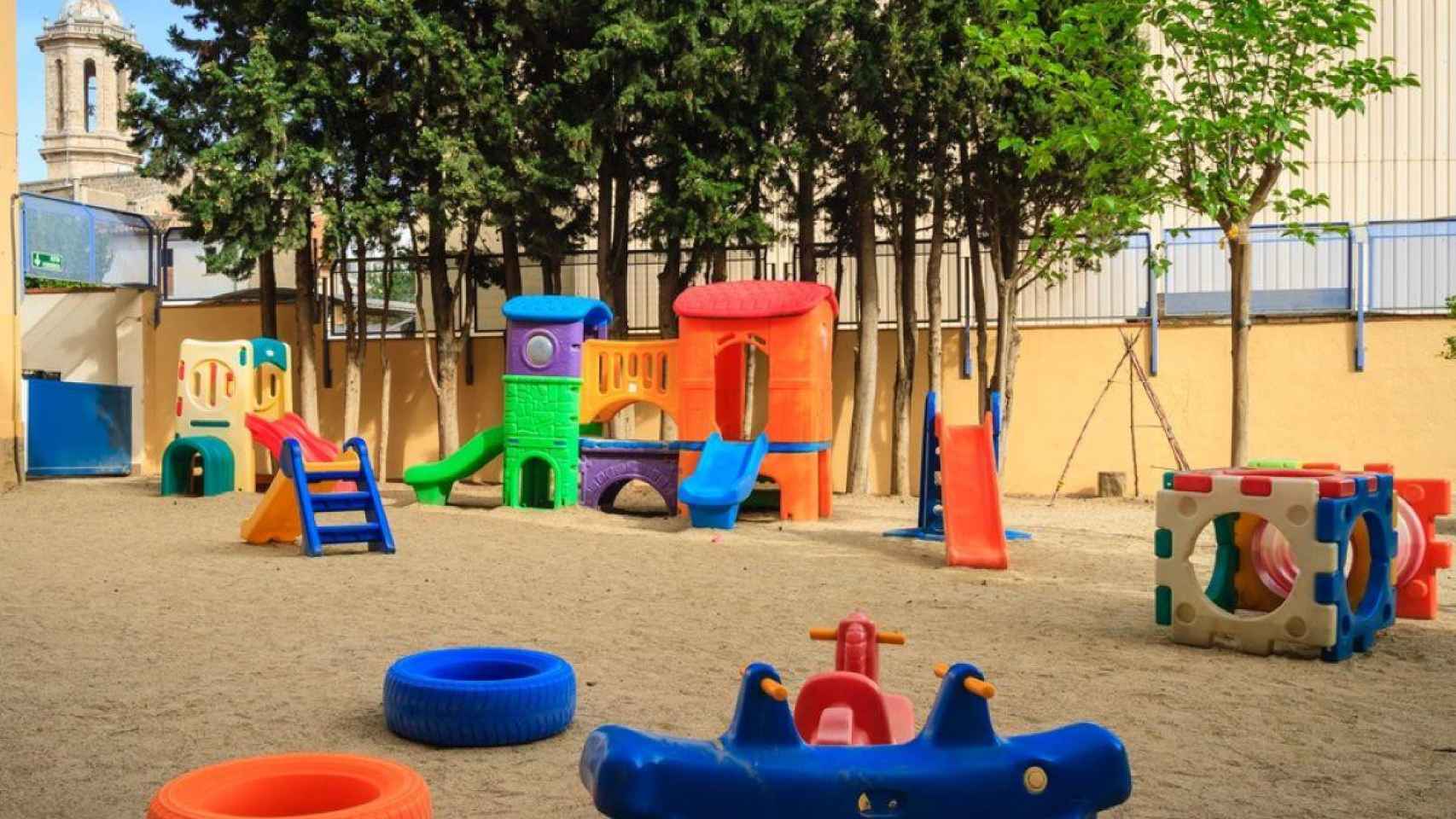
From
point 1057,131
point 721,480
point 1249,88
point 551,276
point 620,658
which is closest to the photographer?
point 620,658

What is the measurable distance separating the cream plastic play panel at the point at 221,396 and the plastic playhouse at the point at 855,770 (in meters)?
13.9

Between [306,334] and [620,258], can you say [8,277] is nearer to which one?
[306,334]

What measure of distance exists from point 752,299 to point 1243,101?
17.0ft

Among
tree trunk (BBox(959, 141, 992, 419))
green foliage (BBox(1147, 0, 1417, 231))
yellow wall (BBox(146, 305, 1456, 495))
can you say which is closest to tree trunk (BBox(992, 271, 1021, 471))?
tree trunk (BBox(959, 141, 992, 419))

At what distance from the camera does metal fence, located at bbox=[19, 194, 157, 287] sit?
1844 centimetres

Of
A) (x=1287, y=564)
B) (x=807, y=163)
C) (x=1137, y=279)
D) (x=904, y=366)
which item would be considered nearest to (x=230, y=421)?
(x=807, y=163)

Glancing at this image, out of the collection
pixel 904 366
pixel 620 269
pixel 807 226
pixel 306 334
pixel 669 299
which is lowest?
pixel 904 366

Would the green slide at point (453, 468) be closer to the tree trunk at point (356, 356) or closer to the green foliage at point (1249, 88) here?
the tree trunk at point (356, 356)

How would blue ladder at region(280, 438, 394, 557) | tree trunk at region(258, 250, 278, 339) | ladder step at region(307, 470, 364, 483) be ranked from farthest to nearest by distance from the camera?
tree trunk at region(258, 250, 278, 339) < ladder step at region(307, 470, 364, 483) < blue ladder at region(280, 438, 394, 557)

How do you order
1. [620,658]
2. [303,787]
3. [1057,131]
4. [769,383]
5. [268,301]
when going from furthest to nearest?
[268,301] → [769,383] → [1057,131] → [620,658] → [303,787]

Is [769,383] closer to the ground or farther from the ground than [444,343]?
closer to the ground

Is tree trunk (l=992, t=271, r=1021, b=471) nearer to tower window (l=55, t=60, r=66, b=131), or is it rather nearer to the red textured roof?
the red textured roof

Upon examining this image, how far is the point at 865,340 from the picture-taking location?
16.5 metres

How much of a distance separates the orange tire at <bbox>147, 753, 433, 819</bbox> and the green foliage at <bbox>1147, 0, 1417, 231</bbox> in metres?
9.66
